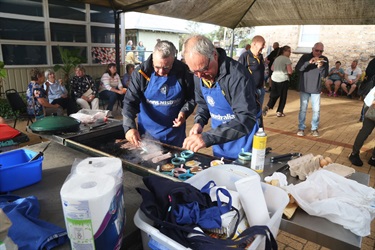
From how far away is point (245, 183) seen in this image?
43.9 inches

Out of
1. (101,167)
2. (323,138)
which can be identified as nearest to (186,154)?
(101,167)

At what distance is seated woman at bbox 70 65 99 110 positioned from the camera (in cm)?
698

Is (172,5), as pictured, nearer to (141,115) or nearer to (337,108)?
(141,115)

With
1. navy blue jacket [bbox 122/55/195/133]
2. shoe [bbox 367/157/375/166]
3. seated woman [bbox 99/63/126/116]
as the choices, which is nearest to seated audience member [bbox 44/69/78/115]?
seated woman [bbox 99/63/126/116]

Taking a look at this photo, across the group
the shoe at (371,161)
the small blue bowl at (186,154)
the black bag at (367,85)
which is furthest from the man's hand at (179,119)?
the black bag at (367,85)

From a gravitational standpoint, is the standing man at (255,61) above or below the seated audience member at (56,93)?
above

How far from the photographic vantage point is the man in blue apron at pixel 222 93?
202 centimetres

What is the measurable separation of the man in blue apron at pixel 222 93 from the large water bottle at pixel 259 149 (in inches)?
13.3

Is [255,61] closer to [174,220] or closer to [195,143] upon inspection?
[195,143]

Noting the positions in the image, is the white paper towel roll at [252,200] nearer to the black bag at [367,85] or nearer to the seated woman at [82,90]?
the black bag at [367,85]

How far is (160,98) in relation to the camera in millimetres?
2922

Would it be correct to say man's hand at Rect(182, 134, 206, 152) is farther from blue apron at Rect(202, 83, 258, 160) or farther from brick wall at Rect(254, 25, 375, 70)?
brick wall at Rect(254, 25, 375, 70)

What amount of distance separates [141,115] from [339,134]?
17.8ft

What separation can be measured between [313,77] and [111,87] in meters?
5.40
